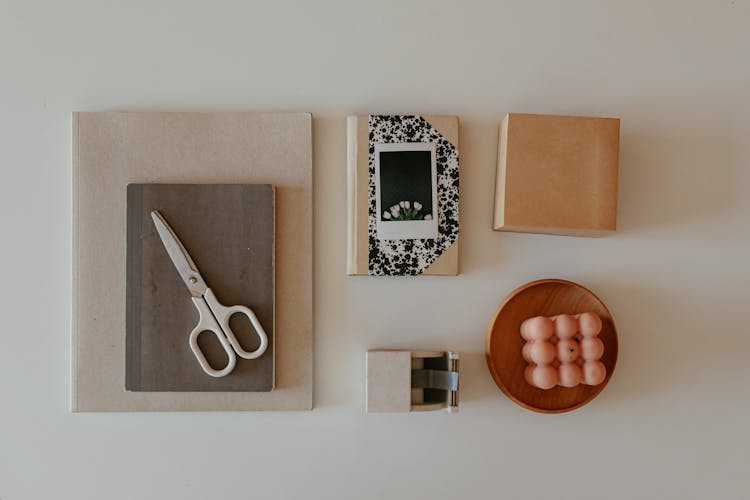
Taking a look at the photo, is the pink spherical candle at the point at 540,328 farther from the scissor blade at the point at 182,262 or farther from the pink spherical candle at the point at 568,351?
the scissor blade at the point at 182,262

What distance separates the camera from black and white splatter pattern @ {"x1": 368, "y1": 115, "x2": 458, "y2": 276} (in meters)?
0.84

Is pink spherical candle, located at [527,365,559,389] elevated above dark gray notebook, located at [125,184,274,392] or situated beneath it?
situated beneath

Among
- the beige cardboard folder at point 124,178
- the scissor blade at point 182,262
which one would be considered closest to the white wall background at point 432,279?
the beige cardboard folder at point 124,178

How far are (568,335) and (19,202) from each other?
2.71 feet

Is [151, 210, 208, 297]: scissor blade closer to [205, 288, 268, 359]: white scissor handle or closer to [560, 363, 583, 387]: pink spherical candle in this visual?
[205, 288, 268, 359]: white scissor handle

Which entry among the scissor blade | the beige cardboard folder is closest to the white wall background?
the beige cardboard folder

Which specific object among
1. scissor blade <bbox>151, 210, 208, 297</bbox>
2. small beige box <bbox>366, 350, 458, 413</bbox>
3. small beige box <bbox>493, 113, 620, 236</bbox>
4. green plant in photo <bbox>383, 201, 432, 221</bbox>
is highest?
small beige box <bbox>493, 113, 620, 236</bbox>

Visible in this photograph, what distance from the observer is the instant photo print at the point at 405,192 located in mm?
837

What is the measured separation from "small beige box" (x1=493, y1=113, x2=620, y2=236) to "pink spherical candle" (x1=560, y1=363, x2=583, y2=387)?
7.5 inches

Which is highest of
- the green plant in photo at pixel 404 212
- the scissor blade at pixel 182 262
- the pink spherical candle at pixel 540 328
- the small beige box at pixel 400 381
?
the green plant in photo at pixel 404 212

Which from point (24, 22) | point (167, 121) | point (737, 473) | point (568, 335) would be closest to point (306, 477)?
point (568, 335)

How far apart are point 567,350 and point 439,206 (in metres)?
0.27

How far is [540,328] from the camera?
777mm

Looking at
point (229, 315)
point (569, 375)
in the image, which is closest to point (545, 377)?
point (569, 375)
